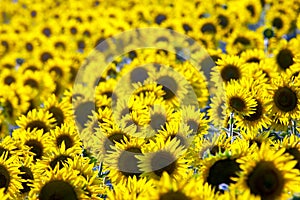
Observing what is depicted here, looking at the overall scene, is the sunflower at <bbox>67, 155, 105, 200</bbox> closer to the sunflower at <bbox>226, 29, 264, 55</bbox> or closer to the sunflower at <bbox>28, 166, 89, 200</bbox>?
the sunflower at <bbox>28, 166, 89, 200</bbox>

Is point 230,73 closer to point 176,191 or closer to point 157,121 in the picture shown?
point 157,121

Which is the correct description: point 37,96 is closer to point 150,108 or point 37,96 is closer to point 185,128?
point 150,108

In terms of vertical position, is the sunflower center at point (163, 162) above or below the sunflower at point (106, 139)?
below

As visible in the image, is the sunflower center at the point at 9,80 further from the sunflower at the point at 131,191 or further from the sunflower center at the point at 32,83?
the sunflower at the point at 131,191

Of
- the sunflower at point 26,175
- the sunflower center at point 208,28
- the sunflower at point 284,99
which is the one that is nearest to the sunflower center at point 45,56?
the sunflower center at point 208,28

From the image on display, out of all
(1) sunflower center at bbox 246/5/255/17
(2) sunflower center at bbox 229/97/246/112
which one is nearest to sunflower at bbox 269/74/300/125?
(2) sunflower center at bbox 229/97/246/112
